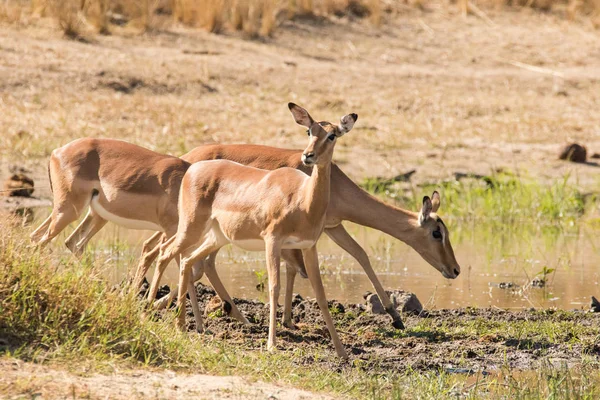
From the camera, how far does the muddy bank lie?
24.6 feet

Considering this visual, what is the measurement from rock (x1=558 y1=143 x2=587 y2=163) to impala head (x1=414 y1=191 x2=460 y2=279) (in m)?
6.63

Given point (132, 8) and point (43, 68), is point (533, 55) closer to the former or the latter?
point (132, 8)

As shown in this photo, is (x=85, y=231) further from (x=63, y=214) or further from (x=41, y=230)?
(x=63, y=214)

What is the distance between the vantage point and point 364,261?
919 centimetres

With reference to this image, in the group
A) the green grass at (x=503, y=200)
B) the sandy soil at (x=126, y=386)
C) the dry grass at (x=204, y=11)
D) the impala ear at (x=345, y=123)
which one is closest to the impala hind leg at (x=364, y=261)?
the impala ear at (x=345, y=123)

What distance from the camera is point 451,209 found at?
1378 centimetres

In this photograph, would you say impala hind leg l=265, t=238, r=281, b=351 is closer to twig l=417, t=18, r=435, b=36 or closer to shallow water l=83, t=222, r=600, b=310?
shallow water l=83, t=222, r=600, b=310

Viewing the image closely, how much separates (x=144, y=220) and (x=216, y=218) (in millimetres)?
1178

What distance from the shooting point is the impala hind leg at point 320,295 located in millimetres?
7367

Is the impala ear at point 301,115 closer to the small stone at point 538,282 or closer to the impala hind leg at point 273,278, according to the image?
the impala hind leg at point 273,278

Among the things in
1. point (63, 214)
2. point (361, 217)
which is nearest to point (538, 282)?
point (361, 217)

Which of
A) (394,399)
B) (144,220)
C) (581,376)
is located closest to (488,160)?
(144,220)

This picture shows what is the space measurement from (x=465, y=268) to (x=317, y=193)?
4143mm

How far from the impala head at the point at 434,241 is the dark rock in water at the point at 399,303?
13.5 inches
